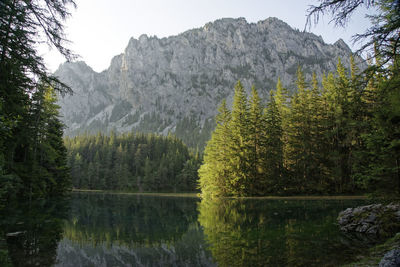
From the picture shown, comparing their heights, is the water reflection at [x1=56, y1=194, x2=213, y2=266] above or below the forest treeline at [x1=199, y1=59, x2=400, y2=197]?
below

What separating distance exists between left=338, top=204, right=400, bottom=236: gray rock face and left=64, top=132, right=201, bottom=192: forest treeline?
6902 cm

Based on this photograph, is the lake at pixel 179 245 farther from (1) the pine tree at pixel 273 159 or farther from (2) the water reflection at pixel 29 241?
(1) the pine tree at pixel 273 159

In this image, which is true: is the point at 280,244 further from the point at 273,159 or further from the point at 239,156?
the point at 273,159

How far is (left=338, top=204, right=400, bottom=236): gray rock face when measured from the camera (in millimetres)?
9883

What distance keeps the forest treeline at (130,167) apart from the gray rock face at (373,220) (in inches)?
2717

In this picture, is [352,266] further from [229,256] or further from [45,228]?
[45,228]

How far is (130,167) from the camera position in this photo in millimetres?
94000

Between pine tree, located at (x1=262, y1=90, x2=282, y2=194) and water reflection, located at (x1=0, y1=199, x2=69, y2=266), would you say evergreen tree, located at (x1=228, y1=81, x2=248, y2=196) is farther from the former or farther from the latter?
water reflection, located at (x1=0, y1=199, x2=69, y2=266)

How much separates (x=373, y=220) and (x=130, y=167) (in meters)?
90.6

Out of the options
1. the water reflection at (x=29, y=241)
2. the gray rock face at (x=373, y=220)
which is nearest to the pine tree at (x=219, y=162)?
the gray rock face at (x=373, y=220)

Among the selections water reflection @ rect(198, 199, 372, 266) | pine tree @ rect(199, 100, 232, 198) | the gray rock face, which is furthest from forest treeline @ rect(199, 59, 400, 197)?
water reflection @ rect(198, 199, 372, 266)

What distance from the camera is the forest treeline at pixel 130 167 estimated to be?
3282 inches

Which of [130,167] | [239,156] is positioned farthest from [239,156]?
[130,167]

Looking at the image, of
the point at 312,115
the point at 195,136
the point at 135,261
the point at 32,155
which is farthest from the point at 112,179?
the point at 195,136
